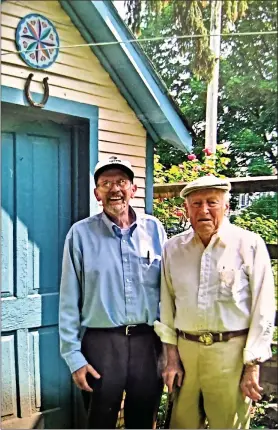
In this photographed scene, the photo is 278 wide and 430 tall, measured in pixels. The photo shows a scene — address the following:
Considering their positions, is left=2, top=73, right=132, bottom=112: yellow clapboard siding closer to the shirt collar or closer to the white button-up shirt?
the shirt collar

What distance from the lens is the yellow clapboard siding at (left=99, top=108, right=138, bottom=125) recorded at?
126 centimetres

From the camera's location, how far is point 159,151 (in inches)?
50.1

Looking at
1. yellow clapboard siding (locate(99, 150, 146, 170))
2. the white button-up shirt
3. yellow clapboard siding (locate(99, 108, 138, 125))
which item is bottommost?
the white button-up shirt

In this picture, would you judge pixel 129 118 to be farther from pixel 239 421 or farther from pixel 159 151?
pixel 239 421

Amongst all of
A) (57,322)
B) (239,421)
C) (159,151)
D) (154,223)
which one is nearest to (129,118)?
(159,151)

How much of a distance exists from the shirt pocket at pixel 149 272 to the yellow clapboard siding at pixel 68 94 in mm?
408

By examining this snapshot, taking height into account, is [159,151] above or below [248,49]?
below

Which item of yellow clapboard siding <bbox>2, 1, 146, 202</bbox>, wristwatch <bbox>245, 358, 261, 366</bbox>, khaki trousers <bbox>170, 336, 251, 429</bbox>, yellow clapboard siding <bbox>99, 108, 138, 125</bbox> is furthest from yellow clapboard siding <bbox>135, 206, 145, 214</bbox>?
wristwatch <bbox>245, 358, 261, 366</bbox>

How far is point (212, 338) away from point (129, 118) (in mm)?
604

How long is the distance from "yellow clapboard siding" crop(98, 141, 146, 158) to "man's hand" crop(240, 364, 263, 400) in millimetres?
604

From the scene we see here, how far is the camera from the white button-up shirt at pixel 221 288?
1.15m

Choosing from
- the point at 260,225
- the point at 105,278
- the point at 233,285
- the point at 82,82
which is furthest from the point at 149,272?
the point at 82,82

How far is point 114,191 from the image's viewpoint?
48.4 inches

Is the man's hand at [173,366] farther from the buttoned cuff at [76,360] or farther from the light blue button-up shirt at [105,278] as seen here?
the buttoned cuff at [76,360]
